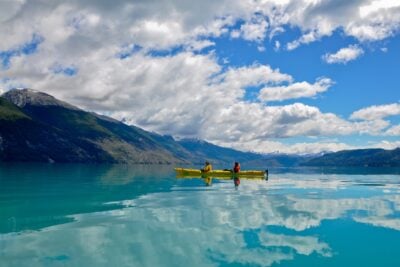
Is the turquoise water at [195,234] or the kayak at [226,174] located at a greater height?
the kayak at [226,174]

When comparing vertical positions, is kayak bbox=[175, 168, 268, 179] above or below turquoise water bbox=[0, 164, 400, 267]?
above

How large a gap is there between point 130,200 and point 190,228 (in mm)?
18229

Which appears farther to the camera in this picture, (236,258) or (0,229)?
(0,229)

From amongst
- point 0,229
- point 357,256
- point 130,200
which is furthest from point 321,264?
point 130,200

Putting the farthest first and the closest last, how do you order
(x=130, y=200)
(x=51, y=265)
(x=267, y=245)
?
(x=130, y=200) < (x=267, y=245) < (x=51, y=265)

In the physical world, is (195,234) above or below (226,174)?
below

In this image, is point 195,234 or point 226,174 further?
point 226,174

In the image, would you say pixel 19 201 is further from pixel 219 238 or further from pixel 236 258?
pixel 236 258

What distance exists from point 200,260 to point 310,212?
1981 centimetres

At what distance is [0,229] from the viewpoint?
84.1 feet

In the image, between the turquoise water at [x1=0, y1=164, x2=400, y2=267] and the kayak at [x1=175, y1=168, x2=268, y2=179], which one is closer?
the turquoise water at [x1=0, y1=164, x2=400, y2=267]

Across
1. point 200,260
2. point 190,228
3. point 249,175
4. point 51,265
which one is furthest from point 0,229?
point 249,175

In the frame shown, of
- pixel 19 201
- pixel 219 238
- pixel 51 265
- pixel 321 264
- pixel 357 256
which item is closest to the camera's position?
pixel 51 265

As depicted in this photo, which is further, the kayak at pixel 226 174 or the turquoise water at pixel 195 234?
the kayak at pixel 226 174
